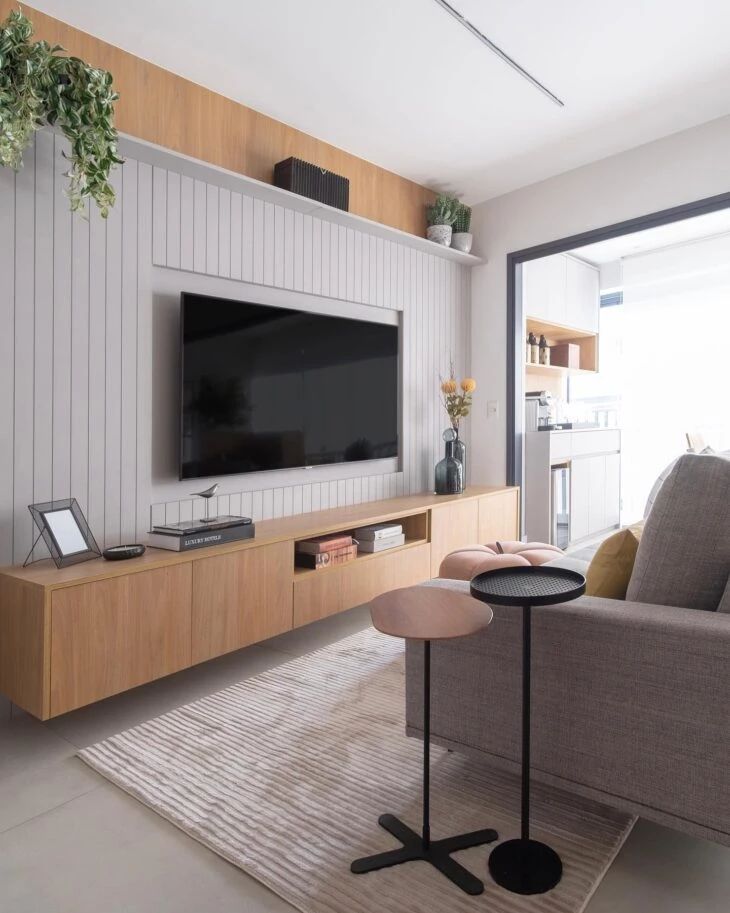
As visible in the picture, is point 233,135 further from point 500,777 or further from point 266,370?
point 500,777

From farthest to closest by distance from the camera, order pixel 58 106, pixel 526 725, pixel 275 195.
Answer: pixel 275 195 → pixel 58 106 → pixel 526 725

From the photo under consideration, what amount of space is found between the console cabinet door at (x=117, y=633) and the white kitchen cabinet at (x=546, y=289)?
343cm

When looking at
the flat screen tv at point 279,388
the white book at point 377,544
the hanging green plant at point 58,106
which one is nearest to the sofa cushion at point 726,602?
the white book at point 377,544

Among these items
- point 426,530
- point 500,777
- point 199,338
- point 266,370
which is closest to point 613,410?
point 426,530

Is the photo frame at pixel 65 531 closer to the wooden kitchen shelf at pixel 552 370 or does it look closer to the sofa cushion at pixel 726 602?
the sofa cushion at pixel 726 602

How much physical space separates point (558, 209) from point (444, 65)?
4.98ft

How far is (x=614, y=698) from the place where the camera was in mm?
1395

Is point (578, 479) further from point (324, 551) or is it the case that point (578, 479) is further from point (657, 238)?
point (324, 551)

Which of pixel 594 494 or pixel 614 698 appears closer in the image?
pixel 614 698

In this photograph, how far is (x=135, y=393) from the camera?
8.49 feet

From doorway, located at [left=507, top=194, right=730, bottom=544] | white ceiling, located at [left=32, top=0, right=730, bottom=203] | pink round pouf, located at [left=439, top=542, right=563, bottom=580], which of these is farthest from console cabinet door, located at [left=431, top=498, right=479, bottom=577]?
white ceiling, located at [left=32, top=0, right=730, bottom=203]

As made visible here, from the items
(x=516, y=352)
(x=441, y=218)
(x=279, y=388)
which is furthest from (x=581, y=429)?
(x=279, y=388)

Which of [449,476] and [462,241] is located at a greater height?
[462,241]

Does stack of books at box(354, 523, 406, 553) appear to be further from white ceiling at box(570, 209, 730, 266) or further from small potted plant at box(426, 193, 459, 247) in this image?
white ceiling at box(570, 209, 730, 266)
